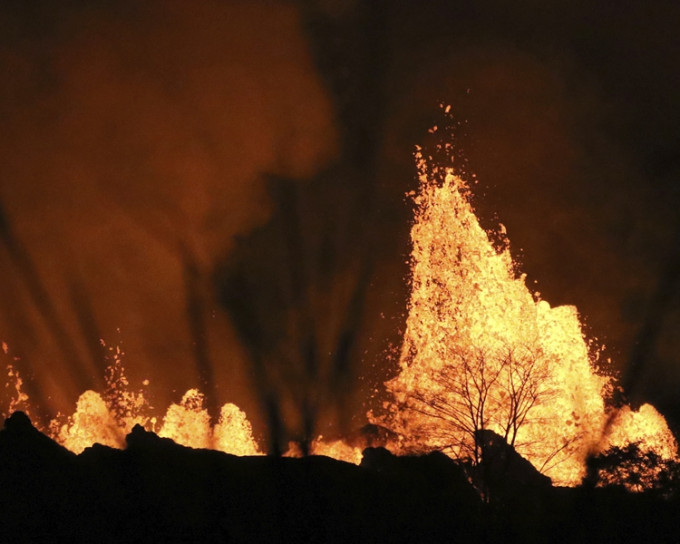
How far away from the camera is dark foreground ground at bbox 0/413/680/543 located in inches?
857

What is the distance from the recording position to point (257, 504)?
2338 centimetres

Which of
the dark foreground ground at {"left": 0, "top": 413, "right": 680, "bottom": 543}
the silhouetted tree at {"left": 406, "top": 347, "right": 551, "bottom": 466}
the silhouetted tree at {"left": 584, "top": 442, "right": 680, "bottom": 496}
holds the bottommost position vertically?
the dark foreground ground at {"left": 0, "top": 413, "right": 680, "bottom": 543}

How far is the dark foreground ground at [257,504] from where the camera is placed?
21.8 meters

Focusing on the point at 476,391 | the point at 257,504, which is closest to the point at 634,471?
the point at 476,391

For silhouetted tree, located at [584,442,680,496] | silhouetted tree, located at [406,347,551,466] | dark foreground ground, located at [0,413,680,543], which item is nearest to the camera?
dark foreground ground, located at [0,413,680,543]

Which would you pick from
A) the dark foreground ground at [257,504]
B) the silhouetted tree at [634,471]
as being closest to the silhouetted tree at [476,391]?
the silhouetted tree at [634,471]

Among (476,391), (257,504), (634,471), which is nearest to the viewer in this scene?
(257,504)

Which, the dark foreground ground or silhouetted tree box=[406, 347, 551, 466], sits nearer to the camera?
the dark foreground ground

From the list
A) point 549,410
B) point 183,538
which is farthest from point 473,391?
point 183,538

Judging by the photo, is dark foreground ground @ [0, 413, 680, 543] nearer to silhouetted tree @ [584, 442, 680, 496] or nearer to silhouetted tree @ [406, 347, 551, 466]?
silhouetted tree @ [584, 442, 680, 496]

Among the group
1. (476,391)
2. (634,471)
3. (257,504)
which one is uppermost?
(476,391)

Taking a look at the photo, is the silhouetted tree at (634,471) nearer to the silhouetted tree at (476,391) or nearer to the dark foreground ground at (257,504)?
the dark foreground ground at (257,504)

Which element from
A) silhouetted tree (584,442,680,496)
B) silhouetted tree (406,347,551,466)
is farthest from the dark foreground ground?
silhouetted tree (406,347,551,466)

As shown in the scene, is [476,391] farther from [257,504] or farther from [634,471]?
[257,504]
